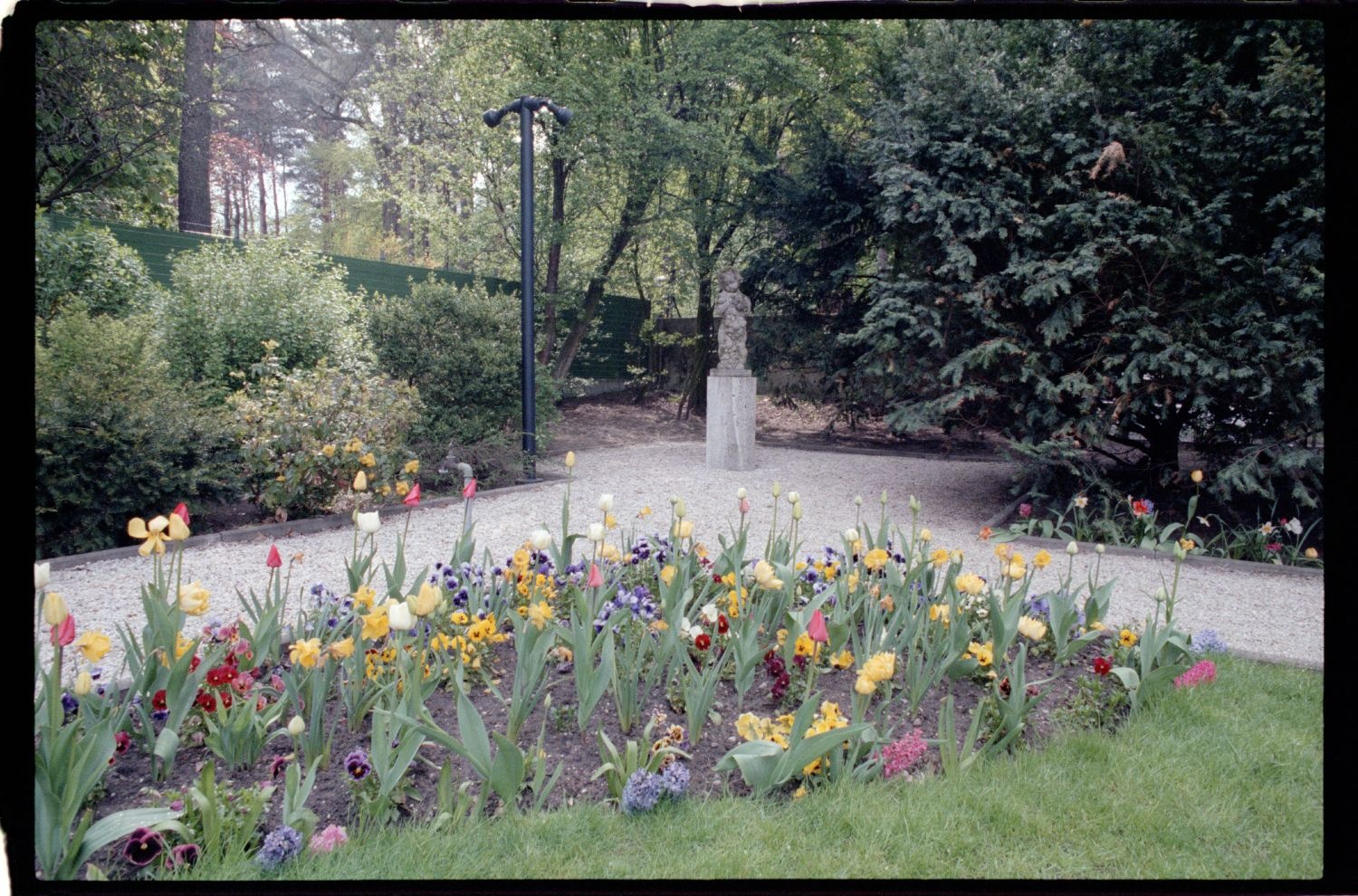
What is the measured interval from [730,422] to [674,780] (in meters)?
5.59

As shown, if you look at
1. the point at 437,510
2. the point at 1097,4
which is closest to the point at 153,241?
the point at 437,510

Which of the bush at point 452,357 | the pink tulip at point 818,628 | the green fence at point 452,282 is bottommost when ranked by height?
the pink tulip at point 818,628

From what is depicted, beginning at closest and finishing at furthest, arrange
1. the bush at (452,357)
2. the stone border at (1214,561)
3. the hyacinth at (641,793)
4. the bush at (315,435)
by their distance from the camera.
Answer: the hyacinth at (641,793)
the stone border at (1214,561)
the bush at (315,435)
the bush at (452,357)

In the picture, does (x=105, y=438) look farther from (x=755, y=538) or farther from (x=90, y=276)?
(x=755, y=538)

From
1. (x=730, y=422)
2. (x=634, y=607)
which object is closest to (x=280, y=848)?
(x=634, y=607)

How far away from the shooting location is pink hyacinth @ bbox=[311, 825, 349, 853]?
4.33ft

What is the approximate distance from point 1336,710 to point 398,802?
61.3 inches

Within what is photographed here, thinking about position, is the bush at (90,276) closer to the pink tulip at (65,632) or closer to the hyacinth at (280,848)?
the pink tulip at (65,632)

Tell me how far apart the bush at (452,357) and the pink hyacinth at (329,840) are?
4.84 meters

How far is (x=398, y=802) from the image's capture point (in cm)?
150

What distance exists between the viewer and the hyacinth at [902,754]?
5.43 feet

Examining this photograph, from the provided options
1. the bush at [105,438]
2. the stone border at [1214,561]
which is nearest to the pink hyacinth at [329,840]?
the bush at [105,438]

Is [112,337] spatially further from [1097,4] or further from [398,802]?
[1097,4]

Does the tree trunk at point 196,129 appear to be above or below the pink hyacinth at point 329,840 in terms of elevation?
above
